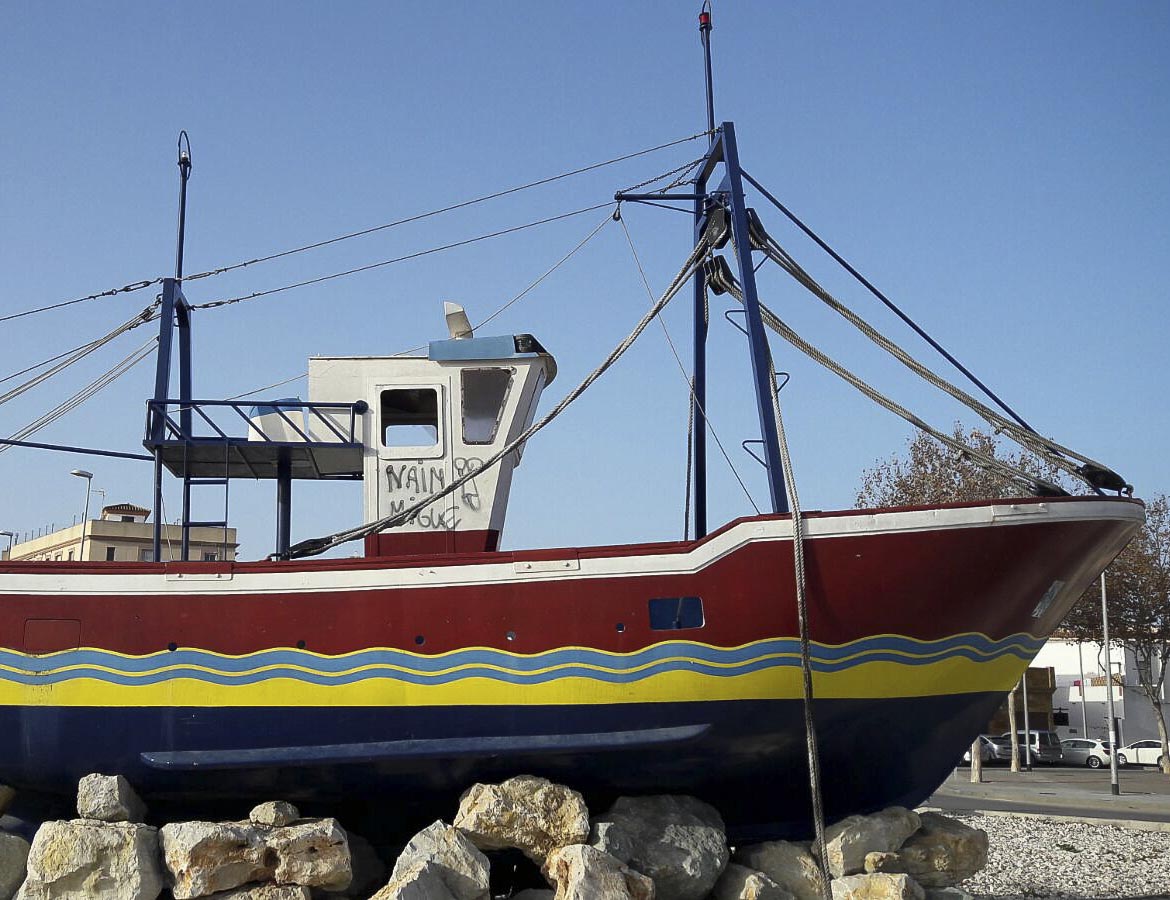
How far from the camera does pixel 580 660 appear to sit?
9.84 m

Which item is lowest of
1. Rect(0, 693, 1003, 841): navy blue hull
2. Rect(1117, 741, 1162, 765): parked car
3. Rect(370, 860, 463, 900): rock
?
Rect(1117, 741, 1162, 765): parked car

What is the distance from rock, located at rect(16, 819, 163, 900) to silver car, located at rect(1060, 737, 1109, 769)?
39812 millimetres

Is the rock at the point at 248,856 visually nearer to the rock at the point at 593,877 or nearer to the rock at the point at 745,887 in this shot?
the rock at the point at 593,877

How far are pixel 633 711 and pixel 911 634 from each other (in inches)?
96.1

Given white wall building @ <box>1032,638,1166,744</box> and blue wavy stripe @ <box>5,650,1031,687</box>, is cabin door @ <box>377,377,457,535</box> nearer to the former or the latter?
blue wavy stripe @ <box>5,650,1031,687</box>

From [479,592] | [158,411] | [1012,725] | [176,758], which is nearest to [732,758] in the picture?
[479,592]

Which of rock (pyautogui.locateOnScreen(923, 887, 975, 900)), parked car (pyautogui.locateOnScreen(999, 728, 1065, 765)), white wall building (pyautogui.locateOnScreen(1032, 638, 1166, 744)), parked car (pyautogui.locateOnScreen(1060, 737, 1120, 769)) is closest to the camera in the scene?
rock (pyautogui.locateOnScreen(923, 887, 975, 900))

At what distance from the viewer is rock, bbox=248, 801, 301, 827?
9734 mm

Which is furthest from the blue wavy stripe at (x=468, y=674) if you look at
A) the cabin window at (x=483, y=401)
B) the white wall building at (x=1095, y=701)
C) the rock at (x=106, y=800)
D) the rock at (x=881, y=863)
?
the white wall building at (x=1095, y=701)

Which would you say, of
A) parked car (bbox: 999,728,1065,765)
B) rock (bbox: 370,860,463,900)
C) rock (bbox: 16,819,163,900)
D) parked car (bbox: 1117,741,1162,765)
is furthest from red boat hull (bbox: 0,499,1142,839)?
parked car (bbox: 1117,741,1162,765)

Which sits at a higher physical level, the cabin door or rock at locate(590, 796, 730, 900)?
the cabin door

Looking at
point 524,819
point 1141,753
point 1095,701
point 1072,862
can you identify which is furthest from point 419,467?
point 1095,701

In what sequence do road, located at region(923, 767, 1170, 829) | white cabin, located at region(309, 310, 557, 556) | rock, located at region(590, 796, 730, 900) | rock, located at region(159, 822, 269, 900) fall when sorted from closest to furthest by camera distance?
rock, located at region(159, 822, 269, 900)
rock, located at region(590, 796, 730, 900)
white cabin, located at region(309, 310, 557, 556)
road, located at region(923, 767, 1170, 829)

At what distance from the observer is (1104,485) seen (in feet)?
35.2
